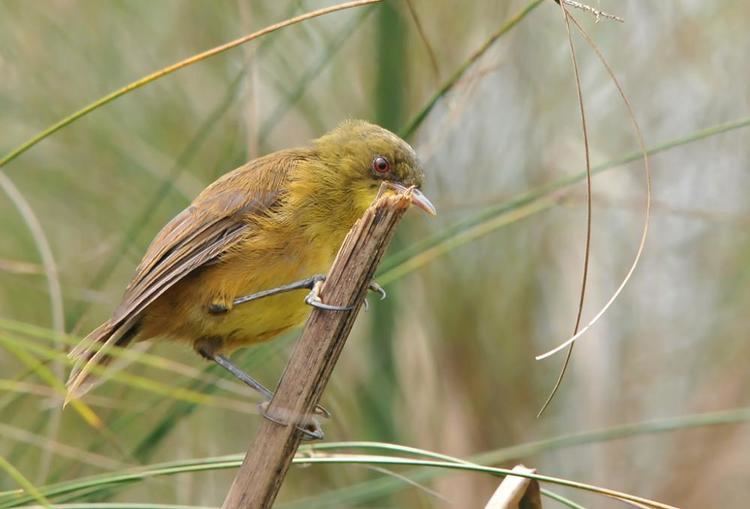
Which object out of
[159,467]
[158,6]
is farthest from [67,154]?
[159,467]

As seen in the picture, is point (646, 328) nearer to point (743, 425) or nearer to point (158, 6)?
point (743, 425)

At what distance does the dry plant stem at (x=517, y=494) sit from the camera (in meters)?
2.03

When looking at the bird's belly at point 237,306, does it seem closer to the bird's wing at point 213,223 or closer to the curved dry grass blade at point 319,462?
the bird's wing at point 213,223

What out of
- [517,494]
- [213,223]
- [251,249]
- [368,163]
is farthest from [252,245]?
[517,494]

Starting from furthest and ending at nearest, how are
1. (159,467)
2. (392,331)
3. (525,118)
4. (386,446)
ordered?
(525,118) < (392,331) < (159,467) < (386,446)

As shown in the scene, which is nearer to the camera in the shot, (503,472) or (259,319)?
(503,472)

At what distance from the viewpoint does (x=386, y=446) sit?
6.76ft

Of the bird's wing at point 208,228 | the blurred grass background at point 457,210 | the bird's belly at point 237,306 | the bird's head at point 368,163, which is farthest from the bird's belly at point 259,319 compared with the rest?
the blurred grass background at point 457,210

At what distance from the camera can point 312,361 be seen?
2.08m

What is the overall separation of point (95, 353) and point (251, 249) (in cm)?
50

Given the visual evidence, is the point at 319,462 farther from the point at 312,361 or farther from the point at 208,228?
the point at 208,228

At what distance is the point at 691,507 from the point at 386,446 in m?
2.42

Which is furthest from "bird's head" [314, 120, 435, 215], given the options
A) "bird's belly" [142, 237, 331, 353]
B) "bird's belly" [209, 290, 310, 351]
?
"bird's belly" [209, 290, 310, 351]

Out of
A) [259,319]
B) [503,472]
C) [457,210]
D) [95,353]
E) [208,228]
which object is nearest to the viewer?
[503,472]
